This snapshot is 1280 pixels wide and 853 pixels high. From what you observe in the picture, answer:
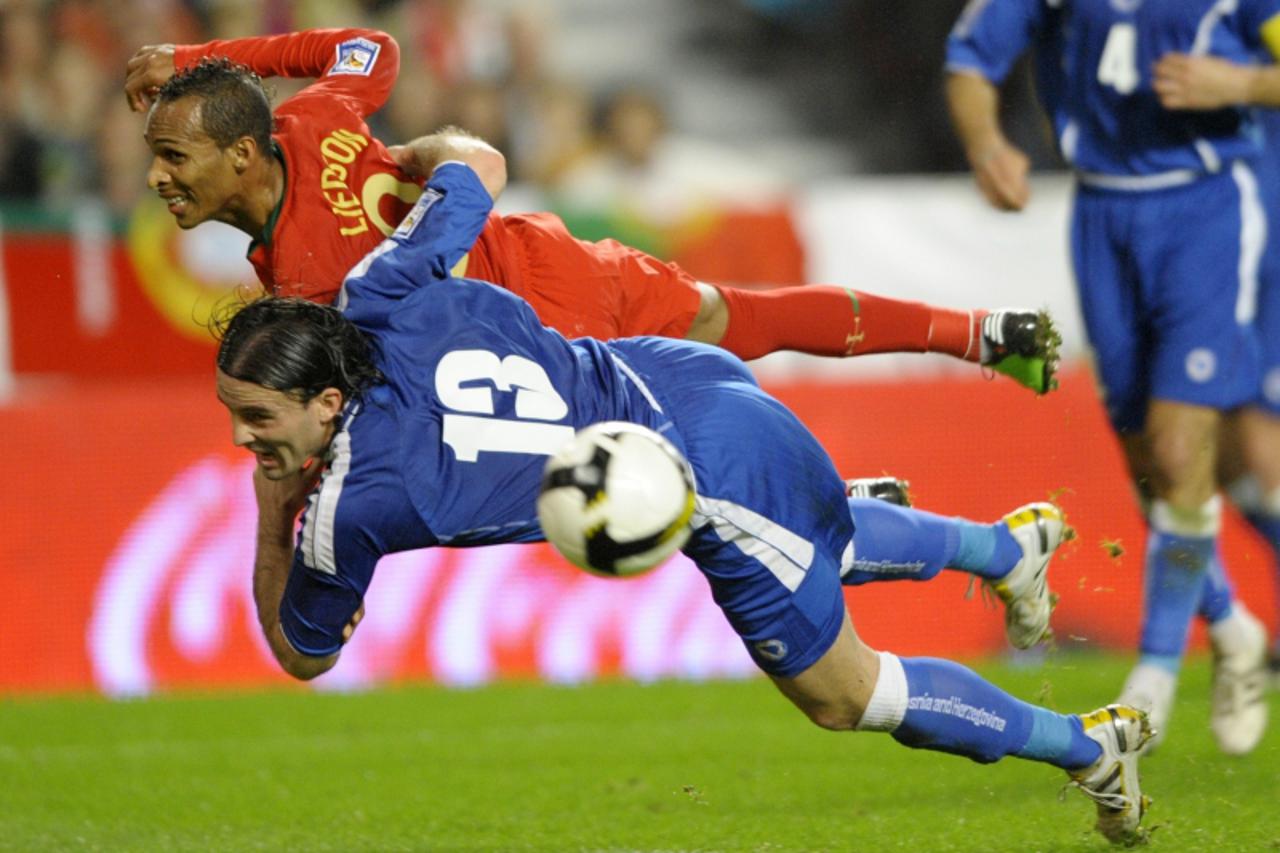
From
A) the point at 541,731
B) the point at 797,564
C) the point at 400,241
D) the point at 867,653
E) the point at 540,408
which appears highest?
the point at 400,241

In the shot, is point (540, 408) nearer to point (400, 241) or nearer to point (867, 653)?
point (400, 241)

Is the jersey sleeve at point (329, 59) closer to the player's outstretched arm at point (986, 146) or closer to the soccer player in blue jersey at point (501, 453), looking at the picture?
the soccer player in blue jersey at point (501, 453)

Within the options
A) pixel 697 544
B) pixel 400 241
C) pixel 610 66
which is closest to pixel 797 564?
pixel 697 544

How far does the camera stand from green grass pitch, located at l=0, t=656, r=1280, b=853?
15.9 feet

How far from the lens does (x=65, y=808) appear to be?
5.55 meters

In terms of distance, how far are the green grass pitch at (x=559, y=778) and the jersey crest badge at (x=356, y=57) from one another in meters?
2.19

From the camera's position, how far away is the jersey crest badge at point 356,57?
5.14 metres

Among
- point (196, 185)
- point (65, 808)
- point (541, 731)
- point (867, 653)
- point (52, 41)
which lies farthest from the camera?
point (52, 41)

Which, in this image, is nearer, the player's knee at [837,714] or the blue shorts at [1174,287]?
the player's knee at [837,714]

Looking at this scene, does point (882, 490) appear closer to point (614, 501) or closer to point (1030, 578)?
point (1030, 578)

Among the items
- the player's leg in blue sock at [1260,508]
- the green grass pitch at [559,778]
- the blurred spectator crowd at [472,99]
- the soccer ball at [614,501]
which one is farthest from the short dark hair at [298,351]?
the blurred spectator crowd at [472,99]

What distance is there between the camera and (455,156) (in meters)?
4.61

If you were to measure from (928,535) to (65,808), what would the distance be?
2869mm

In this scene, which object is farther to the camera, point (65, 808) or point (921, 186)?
point (921, 186)
